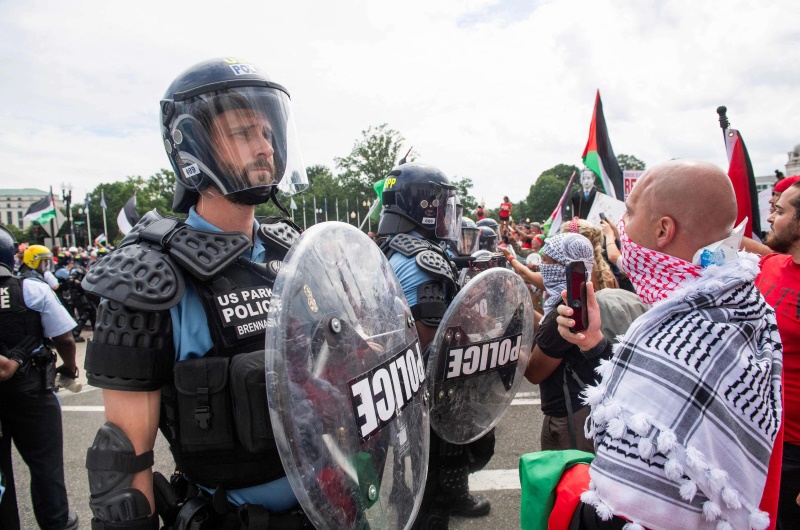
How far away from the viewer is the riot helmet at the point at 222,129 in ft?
5.27

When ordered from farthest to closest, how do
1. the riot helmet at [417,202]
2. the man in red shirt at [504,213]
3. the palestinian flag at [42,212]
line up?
the palestinian flag at [42,212] → the man in red shirt at [504,213] → the riot helmet at [417,202]

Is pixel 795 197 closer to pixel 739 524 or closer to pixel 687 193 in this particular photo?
pixel 687 193

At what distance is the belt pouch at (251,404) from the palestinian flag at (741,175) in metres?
4.04

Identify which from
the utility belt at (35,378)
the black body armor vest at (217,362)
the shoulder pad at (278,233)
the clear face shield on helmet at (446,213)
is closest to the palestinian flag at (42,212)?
the utility belt at (35,378)

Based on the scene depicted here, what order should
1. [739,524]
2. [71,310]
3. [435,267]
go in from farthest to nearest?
[71,310] < [435,267] < [739,524]

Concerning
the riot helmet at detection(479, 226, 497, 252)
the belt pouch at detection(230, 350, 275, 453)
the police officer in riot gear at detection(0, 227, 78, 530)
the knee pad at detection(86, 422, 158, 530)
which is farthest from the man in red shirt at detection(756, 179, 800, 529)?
the riot helmet at detection(479, 226, 497, 252)

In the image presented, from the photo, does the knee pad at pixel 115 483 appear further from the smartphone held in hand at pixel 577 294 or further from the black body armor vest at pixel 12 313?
the black body armor vest at pixel 12 313

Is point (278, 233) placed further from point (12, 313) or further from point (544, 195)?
point (544, 195)

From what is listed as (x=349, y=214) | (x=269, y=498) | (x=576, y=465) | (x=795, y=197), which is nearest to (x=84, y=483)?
(x=269, y=498)

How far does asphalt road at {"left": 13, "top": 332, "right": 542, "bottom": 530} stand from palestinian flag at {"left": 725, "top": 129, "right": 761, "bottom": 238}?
2635mm

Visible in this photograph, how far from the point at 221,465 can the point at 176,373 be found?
0.99ft

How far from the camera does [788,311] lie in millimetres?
2285

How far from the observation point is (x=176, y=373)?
4.30 ft

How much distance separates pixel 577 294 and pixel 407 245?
3.39 feet
